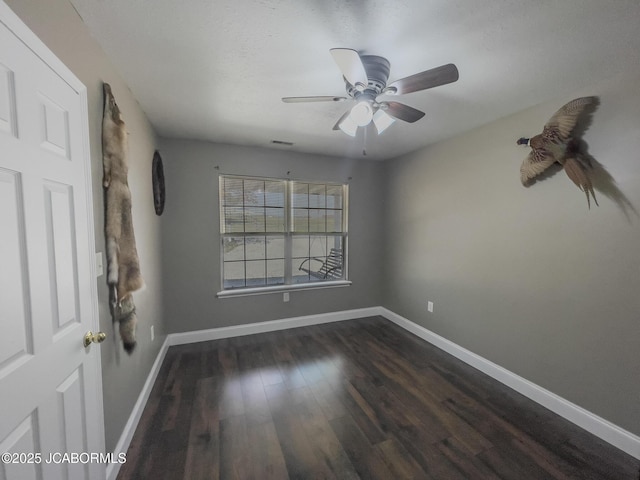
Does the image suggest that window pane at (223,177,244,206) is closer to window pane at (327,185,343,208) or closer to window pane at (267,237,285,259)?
A: window pane at (267,237,285,259)

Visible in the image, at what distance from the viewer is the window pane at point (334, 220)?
12.0ft

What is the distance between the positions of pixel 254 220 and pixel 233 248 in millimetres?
458

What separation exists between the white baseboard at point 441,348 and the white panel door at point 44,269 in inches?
25.9

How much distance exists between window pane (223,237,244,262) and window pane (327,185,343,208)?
4.53 ft

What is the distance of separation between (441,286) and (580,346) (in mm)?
1219

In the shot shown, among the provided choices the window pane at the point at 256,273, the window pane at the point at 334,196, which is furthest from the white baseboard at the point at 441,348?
the window pane at the point at 334,196

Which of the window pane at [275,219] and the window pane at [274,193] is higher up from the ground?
the window pane at [274,193]

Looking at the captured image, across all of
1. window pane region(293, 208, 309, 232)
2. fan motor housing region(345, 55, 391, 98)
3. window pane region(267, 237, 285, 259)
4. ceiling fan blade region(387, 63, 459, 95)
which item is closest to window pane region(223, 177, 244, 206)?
window pane region(267, 237, 285, 259)

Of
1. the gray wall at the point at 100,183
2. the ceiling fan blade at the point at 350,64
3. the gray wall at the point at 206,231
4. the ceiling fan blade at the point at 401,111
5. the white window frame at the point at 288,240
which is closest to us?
the gray wall at the point at 100,183

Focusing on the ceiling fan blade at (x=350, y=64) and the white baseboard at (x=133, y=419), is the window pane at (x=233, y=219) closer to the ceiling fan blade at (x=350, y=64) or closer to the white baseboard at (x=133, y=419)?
the white baseboard at (x=133, y=419)

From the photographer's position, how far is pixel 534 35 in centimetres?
126

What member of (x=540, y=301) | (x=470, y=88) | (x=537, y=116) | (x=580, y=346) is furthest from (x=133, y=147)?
(x=580, y=346)

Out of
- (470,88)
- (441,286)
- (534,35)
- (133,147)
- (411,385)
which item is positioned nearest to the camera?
(534,35)

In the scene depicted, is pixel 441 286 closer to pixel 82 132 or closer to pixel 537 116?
pixel 537 116
